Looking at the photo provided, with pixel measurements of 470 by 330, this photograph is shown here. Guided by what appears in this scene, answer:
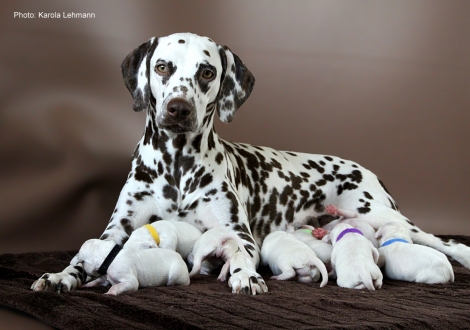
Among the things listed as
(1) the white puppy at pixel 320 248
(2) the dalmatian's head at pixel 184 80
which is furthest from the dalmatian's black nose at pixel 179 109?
(1) the white puppy at pixel 320 248

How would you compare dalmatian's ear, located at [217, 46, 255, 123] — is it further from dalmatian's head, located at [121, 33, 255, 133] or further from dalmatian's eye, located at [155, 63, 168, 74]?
dalmatian's eye, located at [155, 63, 168, 74]

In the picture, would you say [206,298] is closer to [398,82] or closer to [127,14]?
[127,14]

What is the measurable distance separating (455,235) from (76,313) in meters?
4.23

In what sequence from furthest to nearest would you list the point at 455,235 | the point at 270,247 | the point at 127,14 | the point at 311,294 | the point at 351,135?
the point at 351,135, the point at 455,235, the point at 127,14, the point at 270,247, the point at 311,294

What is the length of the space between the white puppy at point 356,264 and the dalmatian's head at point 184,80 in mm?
1098

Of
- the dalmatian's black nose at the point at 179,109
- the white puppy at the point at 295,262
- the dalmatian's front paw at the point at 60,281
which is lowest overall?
the dalmatian's front paw at the point at 60,281

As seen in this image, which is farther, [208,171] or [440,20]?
[440,20]

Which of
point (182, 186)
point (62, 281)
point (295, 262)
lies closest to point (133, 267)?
point (62, 281)

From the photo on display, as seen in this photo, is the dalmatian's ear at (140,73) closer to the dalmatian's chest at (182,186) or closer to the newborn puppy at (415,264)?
the dalmatian's chest at (182,186)

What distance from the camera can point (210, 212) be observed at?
4.25 meters

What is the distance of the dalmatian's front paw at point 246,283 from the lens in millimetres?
3334

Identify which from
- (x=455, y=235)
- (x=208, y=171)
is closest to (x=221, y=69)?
(x=208, y=171)

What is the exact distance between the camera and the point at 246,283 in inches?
132

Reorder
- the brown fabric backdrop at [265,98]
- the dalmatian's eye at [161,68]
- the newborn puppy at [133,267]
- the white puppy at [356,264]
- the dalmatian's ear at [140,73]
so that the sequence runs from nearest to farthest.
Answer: the newborn puppy at [133,267], the white puppy at [356,264], the dalmatian's eye at [161,68], the dalmatian's ear at [140,73], the brown fabric backdrop at [265,98]
